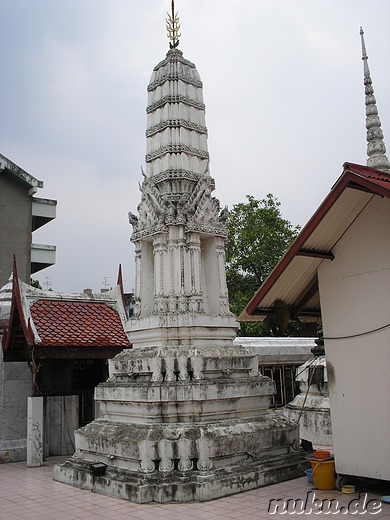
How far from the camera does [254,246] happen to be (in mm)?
30078

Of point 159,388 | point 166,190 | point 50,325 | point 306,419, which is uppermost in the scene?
point 166,190

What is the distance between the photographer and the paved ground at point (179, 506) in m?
7.43

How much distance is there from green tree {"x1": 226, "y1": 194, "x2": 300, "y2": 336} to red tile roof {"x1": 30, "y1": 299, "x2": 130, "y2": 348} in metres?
14.9

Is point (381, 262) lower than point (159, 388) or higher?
higher

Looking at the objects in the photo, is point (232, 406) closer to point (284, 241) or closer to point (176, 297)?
point (176, 297)

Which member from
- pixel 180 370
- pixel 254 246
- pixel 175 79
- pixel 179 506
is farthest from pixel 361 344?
pixel 254 246

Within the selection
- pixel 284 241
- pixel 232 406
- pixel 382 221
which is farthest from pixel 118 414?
pixel 284 241

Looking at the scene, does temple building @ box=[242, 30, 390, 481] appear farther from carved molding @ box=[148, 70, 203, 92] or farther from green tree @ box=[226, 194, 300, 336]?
green tree @ box=[226, 194, 300, 336]

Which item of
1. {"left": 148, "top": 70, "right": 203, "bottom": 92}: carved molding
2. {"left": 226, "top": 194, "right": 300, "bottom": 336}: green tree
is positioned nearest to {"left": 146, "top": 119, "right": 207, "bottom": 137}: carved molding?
{"left": 148, "top": 70, "right": 203, "bottom": 92}: carved molding

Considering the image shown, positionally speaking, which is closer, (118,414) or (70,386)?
(118,414)

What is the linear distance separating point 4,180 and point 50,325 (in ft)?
64.2

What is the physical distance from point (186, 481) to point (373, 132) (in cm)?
1171

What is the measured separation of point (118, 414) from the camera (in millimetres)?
10328

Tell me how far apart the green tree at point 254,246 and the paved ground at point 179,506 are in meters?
20.6
